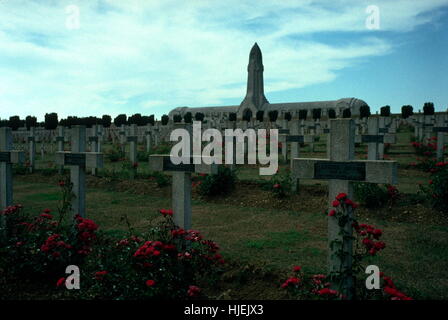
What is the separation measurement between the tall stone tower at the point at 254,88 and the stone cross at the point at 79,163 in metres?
54.1

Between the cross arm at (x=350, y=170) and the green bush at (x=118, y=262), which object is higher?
the cross arm at (x=350, y=170)

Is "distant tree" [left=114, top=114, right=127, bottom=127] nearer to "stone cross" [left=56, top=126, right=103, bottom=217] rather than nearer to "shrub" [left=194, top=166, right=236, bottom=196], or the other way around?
"shrub" [left=194, top=166, right=236, bottom=196]

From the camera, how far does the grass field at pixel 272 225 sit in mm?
4444

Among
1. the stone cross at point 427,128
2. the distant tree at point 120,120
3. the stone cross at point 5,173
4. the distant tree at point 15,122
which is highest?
the distant tree at point 120,120

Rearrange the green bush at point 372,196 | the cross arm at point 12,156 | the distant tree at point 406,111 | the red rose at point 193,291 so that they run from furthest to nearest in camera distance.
A: 1. the distant tree at point 406,111
2. the green bush at point 372,196
3. the cross arm at point 12,156
4. the red rose at point 193,291

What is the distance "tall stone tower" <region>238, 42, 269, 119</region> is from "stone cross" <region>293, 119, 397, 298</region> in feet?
183

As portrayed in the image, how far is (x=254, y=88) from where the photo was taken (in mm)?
59938

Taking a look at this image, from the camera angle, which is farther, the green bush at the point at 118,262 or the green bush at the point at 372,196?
the green bush at the point at 372,196

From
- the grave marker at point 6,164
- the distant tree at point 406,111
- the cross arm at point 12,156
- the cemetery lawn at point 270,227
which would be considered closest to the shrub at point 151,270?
the cemetery lawn at point 270,227

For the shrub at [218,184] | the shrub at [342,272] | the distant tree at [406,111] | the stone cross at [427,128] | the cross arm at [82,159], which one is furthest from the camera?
the distant tree at [406,111]

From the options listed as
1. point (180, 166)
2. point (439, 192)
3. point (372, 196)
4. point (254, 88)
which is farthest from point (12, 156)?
point (254, 88)

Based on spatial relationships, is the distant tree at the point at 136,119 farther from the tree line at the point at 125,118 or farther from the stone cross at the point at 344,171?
the stone cross at the point at 344,171

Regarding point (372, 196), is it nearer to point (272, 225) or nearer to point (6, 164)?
point (272, 225)

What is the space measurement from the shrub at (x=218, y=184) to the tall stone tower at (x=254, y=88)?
50375mm
